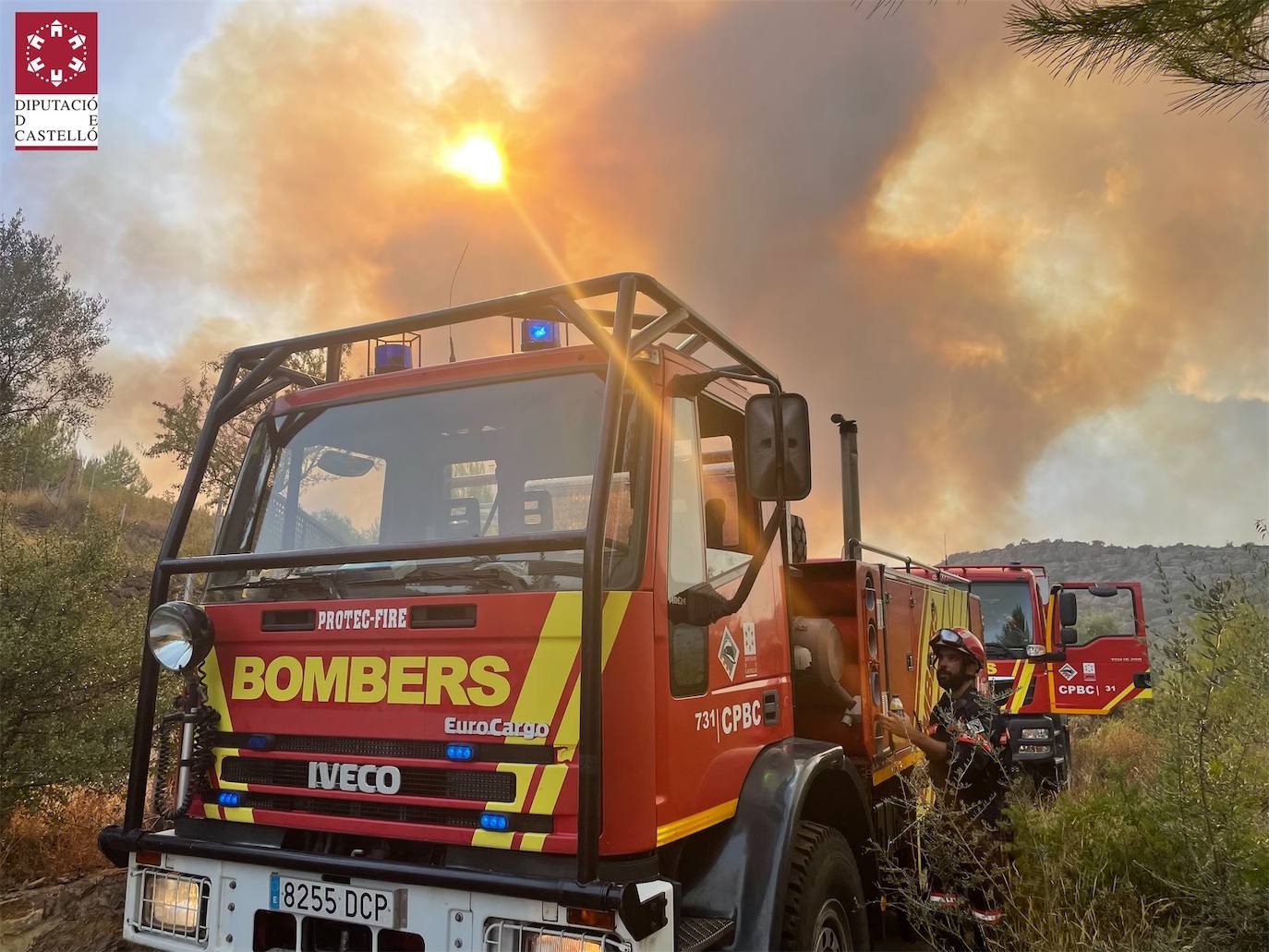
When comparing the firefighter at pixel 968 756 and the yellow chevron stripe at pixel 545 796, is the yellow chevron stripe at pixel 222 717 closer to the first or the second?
the yellow chevron stripe at pixel 545 796

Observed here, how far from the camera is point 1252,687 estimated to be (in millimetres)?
4711

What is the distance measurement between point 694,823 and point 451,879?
32.5 inches

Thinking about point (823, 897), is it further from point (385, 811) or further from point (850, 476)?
point (850, 476)

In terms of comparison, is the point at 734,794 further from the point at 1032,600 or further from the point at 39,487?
the point at 39,487

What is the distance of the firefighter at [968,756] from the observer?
4688 mm

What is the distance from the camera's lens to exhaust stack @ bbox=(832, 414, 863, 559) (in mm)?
5789

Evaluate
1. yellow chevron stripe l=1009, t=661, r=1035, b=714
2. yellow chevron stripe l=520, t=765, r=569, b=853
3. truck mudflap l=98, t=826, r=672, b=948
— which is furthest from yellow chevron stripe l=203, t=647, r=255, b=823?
yellow chevron stripe l=1009, t=661, r=1035, b=714

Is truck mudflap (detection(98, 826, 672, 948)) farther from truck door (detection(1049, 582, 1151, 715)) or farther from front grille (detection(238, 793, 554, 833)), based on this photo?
truck door (detection(1049, 582, 1151, 715))

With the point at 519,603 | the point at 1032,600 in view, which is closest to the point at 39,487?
the point at 1032,600

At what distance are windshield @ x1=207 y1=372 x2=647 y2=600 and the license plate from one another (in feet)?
3.25

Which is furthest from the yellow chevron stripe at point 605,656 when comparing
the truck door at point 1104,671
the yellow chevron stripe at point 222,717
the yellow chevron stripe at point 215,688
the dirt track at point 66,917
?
the truck door at point 1104,671

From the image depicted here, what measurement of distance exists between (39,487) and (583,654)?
26095 millimetres

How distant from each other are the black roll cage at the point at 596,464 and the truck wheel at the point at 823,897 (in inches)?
43.4

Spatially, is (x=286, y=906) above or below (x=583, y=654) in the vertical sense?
below
